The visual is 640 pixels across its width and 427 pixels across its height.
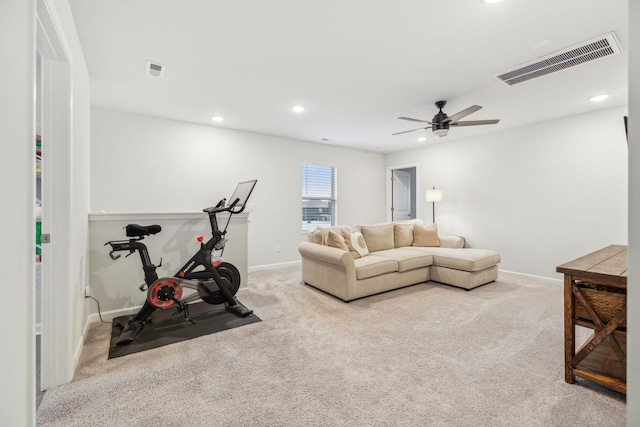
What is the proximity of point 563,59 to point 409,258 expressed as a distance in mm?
2654

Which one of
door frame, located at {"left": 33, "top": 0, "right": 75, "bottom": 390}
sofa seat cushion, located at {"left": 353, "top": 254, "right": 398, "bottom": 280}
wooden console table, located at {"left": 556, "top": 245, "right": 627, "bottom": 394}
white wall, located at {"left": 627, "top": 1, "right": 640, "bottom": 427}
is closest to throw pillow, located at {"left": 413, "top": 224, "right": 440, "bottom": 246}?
sofa seat cushion, located at {"left": 353, "top": 254, "right": 398, "bottom": 280}

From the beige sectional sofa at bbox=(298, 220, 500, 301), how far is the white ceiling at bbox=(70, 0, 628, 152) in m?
1.83

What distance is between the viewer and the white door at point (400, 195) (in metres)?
7.20

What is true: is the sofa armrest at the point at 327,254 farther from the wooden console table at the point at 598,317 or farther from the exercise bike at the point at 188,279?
the wooden console table at the point at 598,317

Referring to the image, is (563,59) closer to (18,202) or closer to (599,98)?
(599,98)

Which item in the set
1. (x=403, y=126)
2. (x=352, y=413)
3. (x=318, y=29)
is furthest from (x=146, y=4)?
(x=403, y=126)

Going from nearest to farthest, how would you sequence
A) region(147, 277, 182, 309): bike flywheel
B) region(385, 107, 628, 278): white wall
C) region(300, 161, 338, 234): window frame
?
region(147, 277, 182, 309): bike flywheel < region(385, 107, 628, 278): white wall < region(300, 161, 338, 234): window frame

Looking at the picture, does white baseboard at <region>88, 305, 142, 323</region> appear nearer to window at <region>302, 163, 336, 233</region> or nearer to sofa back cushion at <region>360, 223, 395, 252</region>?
sofa back cushion at <region>360, 223, 395, 252</region>

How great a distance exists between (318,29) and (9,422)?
2614 millimetres

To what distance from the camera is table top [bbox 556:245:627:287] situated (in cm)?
165

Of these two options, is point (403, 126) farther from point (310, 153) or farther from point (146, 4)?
point (146, 4)

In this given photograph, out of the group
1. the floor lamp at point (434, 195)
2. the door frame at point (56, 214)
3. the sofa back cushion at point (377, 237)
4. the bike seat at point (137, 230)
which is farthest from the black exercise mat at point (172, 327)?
the floor lamp at point (434, 195)

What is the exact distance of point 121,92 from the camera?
3.44m

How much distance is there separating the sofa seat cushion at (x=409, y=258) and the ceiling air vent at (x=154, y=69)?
11.3 ft
